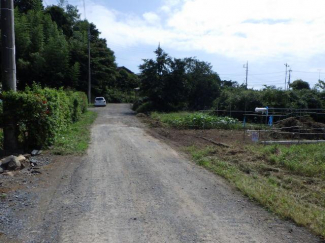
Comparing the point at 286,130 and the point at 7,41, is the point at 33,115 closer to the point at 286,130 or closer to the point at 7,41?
the point at 7,41

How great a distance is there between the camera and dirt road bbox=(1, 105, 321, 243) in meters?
5.08

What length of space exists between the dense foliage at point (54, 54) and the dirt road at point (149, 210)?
123ft

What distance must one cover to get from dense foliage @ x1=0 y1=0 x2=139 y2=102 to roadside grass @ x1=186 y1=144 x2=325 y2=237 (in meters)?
35.5

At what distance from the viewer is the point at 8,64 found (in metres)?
11.3

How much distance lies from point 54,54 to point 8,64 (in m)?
35.4

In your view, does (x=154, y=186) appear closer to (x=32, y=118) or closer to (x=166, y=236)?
(x=166, y=236)

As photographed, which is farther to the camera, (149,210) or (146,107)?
(146,107)

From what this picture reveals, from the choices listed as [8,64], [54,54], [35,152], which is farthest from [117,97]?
[35,152]

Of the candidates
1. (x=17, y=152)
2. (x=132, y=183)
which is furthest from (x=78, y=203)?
(x=17, y=152)

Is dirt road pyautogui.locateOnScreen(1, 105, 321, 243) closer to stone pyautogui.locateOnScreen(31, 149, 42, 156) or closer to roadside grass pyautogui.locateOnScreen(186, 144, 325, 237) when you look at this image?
roadside grass pyautogui.locateOnScreen(186, 144, 325, 237)

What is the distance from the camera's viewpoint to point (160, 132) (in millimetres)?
19781

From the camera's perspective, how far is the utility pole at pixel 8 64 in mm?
11172

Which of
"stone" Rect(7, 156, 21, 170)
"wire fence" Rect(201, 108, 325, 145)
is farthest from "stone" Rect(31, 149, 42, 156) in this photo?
"wire fence" Rect(201, 108, 325, 145)

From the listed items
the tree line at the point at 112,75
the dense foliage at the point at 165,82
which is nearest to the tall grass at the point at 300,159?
the tree line at the point at 112,75
